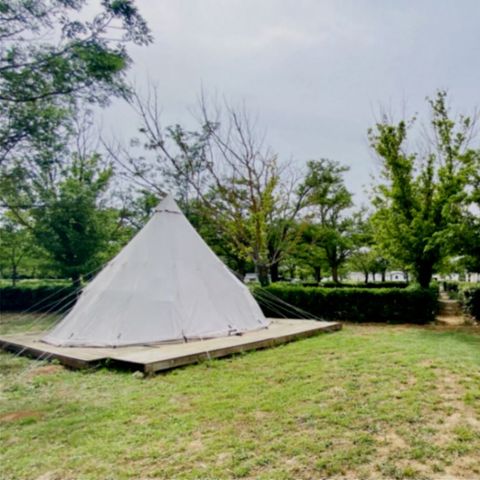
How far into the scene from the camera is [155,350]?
22.2ft

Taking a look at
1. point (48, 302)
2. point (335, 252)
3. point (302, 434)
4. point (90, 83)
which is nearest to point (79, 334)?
point (90, 83)

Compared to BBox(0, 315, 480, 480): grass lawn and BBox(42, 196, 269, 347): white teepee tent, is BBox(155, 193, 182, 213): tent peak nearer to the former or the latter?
BBox(42, 196, 269, 347): white teepee tent

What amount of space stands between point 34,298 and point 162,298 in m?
14.1

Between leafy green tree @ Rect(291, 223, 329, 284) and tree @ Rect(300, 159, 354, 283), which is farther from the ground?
tree @ Rect(300, 159, 354, 283)

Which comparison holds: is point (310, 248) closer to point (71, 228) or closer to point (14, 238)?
point (71, 228)

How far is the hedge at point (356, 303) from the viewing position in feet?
37.3

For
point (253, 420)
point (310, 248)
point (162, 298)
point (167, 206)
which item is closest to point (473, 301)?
point (162, 298)

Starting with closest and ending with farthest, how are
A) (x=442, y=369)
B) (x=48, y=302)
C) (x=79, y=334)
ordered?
(x=442, y=369) → (x=79, y=334) → (x=48, y=302)

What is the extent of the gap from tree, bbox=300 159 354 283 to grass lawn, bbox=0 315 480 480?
15957 mm

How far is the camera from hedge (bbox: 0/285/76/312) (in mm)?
18078

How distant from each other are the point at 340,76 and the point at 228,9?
14.5 feet

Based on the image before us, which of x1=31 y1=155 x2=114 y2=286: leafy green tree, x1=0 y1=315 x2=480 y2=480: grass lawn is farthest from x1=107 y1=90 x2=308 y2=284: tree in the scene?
x1=0 y1=315 x2=480 y2=480: grass lawn

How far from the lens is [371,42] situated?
10016 millimetres

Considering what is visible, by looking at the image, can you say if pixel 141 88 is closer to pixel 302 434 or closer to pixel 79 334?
pixel 79 334
